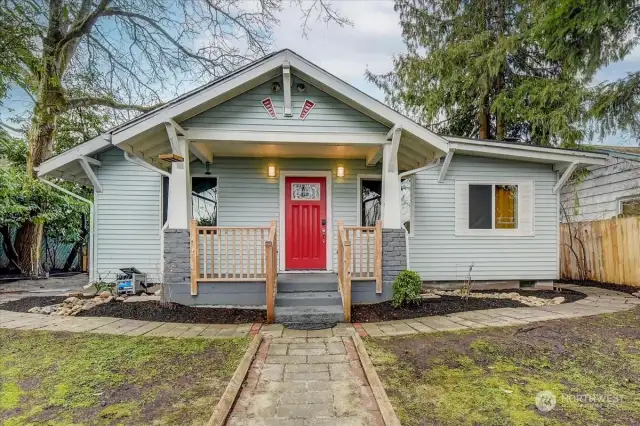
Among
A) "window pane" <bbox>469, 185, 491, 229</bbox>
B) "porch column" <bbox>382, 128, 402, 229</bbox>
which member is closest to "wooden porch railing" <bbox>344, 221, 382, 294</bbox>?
"porch column" <bbox>382, 128, 402, 229</bbox>

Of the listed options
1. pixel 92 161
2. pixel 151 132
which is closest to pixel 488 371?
pixel 151 132

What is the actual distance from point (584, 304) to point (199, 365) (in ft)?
20.2

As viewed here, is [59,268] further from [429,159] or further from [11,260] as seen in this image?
[429,159]

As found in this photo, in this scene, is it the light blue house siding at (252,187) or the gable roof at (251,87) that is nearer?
the gable roof at (251,87)

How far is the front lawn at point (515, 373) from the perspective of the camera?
2.44 meters

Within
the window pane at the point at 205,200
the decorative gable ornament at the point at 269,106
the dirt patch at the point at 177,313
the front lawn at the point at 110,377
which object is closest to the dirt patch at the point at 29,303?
the dirt patch at the point at 177,313

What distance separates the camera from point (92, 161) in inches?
266

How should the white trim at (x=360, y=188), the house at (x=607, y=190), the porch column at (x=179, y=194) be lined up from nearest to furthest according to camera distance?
the porch column at (x=179, y=194) → the white trim at (x=360, y=188) → the house at (x=607, y=190)

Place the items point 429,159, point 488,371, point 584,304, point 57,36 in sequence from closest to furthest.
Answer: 1. point 488,371
2. point 584,304
3. point 429,159
4. point 57,36

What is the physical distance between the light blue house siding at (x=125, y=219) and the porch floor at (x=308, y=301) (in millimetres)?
3081

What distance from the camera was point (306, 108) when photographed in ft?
18.5

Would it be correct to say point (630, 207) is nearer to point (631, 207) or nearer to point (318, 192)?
point (631, 207)

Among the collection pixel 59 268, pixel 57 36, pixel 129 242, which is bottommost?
pixel 59 268

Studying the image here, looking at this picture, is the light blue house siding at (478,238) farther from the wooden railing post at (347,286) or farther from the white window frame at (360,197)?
the wooden railing post at (347,286)
